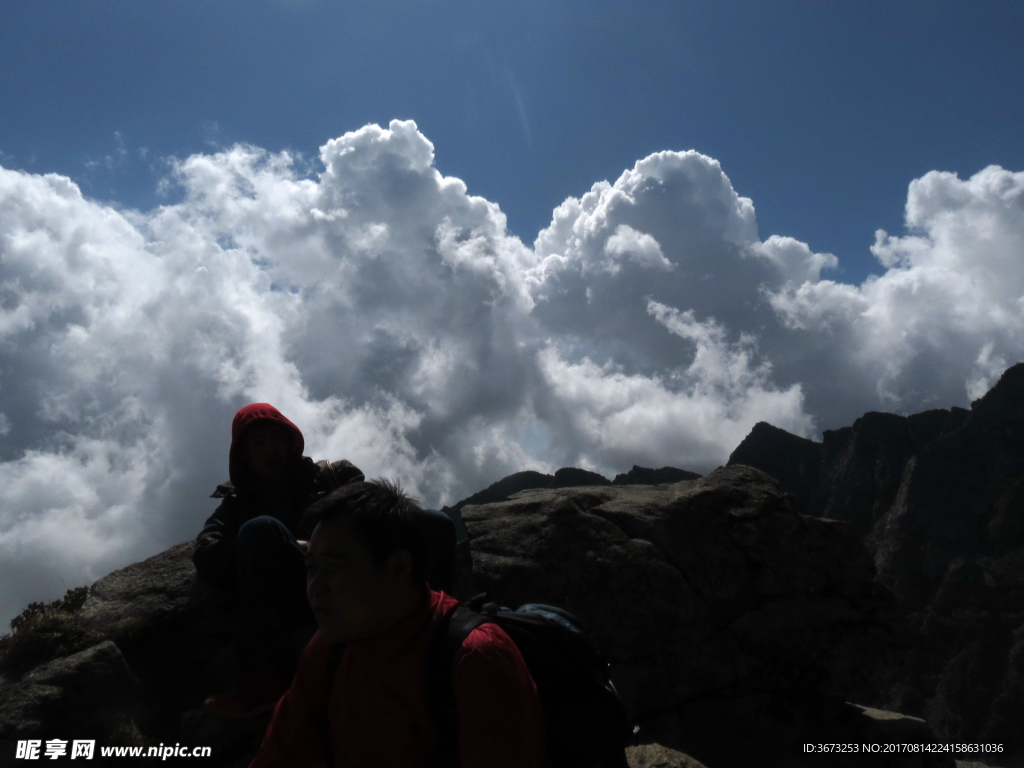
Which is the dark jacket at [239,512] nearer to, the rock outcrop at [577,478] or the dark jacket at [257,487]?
the dark jacket at [257,487]

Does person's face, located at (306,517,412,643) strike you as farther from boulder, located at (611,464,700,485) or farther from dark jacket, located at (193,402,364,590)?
boulder, located at (611,464,700,485)

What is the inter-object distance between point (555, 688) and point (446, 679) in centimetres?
42

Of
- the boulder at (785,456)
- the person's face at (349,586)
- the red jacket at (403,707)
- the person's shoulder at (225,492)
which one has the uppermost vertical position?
the boulder at (785,456)

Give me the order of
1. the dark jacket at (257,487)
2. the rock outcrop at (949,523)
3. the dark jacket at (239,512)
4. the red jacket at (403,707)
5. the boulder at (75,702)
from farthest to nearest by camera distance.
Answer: the rock outcrop at (949,523) < the dark jacket at (257,487) < the dark jacket at (239,512) < the boulder at (75,702) < the red jacket at (403,707)

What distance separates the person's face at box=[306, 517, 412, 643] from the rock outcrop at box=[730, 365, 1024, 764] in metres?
75.9

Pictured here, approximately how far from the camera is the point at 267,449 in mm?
5117

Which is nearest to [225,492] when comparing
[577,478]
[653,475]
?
[577,478]

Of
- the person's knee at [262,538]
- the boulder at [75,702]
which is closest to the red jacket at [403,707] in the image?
the person's knee at [262,538]

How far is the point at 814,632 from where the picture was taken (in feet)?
21.2

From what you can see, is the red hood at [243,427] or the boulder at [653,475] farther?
the boulder at [653,475]

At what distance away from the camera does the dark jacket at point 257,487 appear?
4.99 m

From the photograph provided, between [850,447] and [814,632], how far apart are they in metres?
147

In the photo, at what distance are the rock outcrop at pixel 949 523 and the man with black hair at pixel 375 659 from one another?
75818 millimetres

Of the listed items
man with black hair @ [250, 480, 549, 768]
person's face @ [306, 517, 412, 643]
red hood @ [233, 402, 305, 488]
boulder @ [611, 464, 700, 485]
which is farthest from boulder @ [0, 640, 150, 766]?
boulder @ [611, 464, 700, 485]
